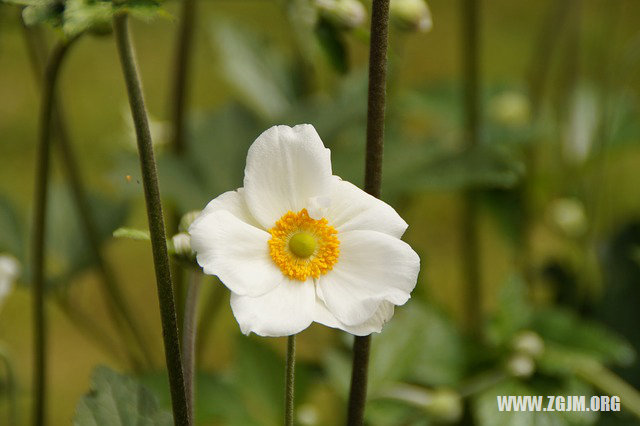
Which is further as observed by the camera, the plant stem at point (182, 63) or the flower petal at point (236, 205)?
the plant stem at point (182, 63)

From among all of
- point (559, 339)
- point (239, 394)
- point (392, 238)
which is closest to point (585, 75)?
point (559, 339)

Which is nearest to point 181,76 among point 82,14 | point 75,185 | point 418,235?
point 75,185

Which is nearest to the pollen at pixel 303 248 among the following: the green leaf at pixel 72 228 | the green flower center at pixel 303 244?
the green flower center at pixel 303 244

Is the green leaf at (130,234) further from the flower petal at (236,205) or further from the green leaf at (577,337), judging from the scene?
the green leaf at (577,337)

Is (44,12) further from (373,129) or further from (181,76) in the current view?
(181,76)

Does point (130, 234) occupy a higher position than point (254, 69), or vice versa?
point (254, 69)

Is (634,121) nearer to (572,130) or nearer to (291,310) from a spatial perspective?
(572,130)

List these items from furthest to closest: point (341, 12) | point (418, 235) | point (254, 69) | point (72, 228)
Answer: point (418, 235) → point (254, 69) → point (72, 228) → point (341, 12)
